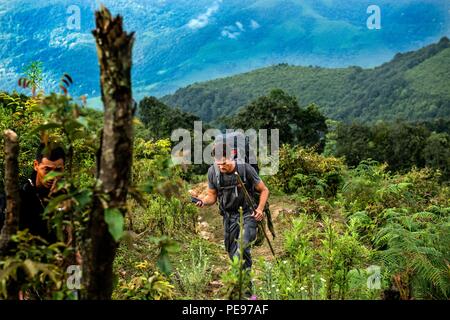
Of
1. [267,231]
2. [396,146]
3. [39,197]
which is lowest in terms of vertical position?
[267,231]

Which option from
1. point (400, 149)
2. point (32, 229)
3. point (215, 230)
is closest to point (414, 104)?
point (400, 149)

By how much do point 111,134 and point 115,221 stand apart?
34cm

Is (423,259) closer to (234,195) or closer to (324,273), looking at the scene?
(324,273)

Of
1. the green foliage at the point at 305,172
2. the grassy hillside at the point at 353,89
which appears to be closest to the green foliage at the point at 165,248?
the green foliage at the point at 305,172

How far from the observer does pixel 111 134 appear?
6.57 ft

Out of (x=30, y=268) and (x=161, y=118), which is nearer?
(x=30, y=268)

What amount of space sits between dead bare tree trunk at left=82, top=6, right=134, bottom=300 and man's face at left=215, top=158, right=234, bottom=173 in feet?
10.5

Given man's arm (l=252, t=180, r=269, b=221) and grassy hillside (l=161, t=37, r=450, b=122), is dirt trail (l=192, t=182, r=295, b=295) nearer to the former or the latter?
man's arm (l=252, t=180, r=269, b=221)

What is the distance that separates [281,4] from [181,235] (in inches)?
4622

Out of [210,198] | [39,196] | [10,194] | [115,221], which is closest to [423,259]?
[210,198]

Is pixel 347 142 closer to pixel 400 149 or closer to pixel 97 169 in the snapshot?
pixel 400 149

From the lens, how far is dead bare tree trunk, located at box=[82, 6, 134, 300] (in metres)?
1.97

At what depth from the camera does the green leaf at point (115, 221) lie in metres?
1.94

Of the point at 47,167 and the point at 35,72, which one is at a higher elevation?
the point at 35,72
